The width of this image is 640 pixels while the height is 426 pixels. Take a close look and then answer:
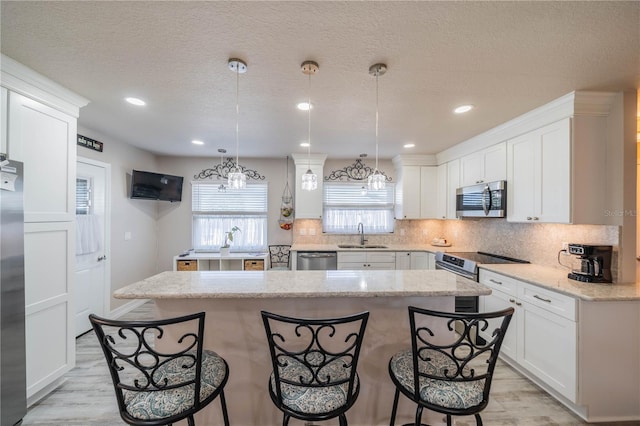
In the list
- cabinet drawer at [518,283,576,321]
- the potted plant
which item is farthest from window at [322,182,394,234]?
cabinet drawer at [518,283,576,321]

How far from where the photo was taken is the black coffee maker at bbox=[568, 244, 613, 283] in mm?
2154

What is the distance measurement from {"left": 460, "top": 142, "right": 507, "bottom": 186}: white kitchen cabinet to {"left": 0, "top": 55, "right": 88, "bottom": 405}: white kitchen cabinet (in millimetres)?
4399

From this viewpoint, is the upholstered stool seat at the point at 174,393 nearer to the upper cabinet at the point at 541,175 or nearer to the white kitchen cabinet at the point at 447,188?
the upper cabinet at the point at 541,175

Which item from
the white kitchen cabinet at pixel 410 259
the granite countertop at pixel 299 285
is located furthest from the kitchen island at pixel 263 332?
the white kitchen cabinet at pixel 410 259

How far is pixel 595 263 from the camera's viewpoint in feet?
7.07

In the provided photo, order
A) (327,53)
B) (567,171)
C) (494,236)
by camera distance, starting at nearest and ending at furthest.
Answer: (327,53)
(567,171)
(494,236)

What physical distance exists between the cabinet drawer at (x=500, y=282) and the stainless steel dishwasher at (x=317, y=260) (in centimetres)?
207

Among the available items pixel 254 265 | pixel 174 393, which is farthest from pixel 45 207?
pixel 254 265

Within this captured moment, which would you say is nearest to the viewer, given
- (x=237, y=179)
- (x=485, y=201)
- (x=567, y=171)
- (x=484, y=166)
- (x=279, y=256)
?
(x=237, y=179)

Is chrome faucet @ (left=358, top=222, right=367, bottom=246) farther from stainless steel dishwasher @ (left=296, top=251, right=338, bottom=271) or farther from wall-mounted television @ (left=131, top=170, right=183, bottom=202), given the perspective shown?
wall-mounted television @ (left=131, top=170, right=183, bottom=202)

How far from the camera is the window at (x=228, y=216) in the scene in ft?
15.5

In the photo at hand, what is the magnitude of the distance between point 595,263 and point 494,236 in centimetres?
145

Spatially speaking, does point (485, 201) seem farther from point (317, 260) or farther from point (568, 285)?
point (317, 260)

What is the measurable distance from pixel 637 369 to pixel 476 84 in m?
2.46
